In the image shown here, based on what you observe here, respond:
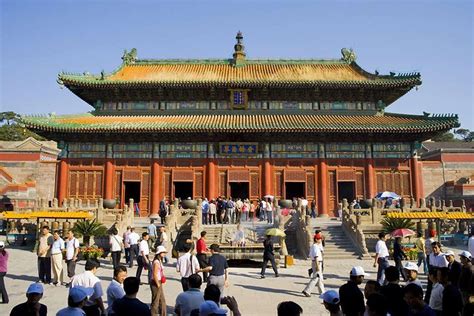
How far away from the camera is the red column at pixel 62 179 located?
2775 centimetres

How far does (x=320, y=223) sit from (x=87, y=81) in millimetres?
18107

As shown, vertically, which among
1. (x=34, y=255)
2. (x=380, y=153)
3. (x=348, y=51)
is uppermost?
(x=348, y=51)

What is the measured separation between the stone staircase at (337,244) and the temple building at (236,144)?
6361mm

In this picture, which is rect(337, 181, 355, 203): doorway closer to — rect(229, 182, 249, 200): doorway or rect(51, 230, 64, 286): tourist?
rect(229, 182, 249, 200): doorway

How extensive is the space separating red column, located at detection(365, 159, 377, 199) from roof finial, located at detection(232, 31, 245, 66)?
12631 millimetres

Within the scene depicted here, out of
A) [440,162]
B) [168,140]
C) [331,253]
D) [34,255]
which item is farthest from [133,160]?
[440,162]

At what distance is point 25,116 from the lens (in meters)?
26.9

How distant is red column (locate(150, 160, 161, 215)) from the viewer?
27.8 m

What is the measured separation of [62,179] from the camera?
2791 cm

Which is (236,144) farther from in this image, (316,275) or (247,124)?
(316,275)

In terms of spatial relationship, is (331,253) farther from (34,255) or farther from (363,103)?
(363,103)

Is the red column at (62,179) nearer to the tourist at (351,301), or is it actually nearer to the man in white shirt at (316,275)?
the man in white shirt at (316,275)

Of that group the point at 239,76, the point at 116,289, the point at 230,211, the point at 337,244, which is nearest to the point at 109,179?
the point at 230,211

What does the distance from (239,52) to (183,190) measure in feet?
40.0
